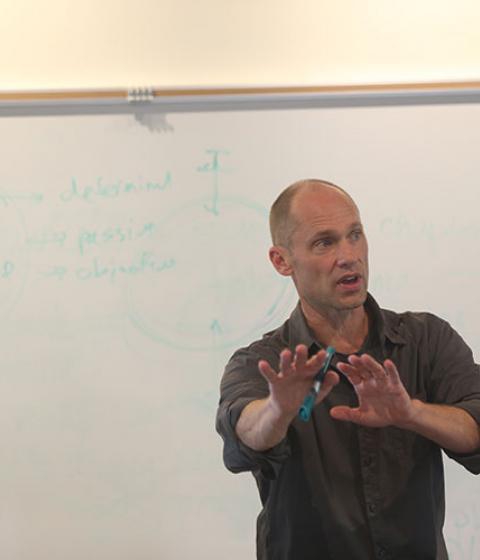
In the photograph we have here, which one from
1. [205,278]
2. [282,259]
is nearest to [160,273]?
[205,278]

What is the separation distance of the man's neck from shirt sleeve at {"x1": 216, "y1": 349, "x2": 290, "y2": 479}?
4.9 inches

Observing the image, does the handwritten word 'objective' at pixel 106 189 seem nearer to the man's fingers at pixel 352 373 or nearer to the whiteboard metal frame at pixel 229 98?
the whiteboard metal frame at pixel 229 98

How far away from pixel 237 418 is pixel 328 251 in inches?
12.8

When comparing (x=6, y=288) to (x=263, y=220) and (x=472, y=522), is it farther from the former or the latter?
(x=472, y=522)

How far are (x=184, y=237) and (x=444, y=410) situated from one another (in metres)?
1.03

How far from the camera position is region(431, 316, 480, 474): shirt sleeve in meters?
0.92

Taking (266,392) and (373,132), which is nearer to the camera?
(266,392)

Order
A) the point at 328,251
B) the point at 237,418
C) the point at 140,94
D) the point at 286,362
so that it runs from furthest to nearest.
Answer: the point at 140,94 < the point at 328,251 < the point at 237,418 < the point at 286,362

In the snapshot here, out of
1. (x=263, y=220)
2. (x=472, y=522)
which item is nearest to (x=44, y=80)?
(x=263, y=220)

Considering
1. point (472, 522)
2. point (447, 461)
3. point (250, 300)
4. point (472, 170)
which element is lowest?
point (472, 522)

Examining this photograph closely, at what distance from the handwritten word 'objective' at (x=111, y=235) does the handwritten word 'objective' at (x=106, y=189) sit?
97mm

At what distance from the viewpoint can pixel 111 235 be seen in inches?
68.6

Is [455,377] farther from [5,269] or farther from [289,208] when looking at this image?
[5,269]

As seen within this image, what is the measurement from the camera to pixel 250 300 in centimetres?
175
